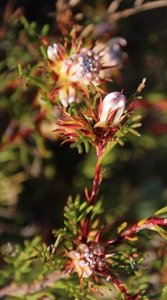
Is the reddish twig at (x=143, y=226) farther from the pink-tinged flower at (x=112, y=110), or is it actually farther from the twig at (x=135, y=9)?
the twig at (x=135, y=9)

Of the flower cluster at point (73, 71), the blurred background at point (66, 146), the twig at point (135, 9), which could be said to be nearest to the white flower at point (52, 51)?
the flower cluster at point (73, 71)

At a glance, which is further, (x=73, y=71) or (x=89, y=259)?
(x=73, y=71)

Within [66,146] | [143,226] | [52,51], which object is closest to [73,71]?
[52,51]

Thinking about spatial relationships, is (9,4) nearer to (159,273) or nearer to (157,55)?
(157,55)

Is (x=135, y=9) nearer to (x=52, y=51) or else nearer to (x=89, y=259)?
(x=52, y=51)

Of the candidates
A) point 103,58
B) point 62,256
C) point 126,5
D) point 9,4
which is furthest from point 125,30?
point 62,256
